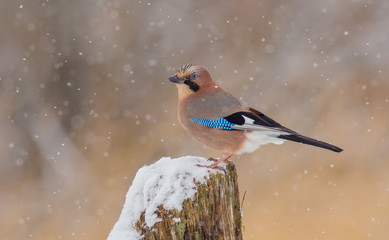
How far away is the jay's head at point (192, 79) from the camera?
4883 millimetres

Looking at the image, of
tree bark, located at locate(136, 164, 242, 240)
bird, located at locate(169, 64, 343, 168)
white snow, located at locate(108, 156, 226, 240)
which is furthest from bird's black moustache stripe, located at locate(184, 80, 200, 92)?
tree bark, located at locate(136, 164, 242, 240)

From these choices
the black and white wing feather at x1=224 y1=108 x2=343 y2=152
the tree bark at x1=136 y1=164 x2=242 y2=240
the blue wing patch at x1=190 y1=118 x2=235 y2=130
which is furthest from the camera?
the blue wing patch at x1=190 y1=118 x2=235 y2=130

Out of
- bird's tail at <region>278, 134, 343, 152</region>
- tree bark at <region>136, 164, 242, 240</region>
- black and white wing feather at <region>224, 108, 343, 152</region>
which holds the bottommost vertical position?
tree bark at <region>136, 164, 242, 240</region>

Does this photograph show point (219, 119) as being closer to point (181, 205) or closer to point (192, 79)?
point (192, 79)

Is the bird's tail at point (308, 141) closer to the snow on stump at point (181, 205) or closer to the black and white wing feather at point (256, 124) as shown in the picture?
the black and white wing feather at point (256, 124)

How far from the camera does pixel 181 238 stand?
3.98 meters

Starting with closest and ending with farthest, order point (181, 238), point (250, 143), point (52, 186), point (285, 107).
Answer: point (181, 238), point (250, 143), point (285, 107), point (52, 186)

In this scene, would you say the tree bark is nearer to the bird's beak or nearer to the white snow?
the white snow

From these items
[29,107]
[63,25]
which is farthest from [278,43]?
[29,107]

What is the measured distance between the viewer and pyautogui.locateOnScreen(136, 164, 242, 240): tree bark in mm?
3980

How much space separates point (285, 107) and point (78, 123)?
174 inches

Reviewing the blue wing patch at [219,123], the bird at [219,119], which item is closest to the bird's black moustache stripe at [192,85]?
the bird at [219,119]

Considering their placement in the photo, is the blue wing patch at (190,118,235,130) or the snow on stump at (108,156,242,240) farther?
the blue wing patch at (190,118,235,130)

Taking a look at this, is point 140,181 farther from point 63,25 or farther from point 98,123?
point 63,25
